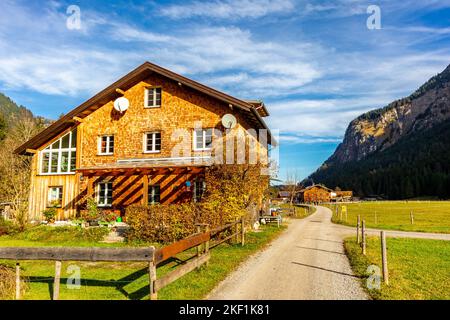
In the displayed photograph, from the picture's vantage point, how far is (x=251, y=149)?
22.4 m

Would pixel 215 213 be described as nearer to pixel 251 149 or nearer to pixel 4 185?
pixel 251 149

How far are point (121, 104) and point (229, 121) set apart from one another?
7.80 meters

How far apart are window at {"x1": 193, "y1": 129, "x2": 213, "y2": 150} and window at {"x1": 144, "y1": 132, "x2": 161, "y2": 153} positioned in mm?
2712

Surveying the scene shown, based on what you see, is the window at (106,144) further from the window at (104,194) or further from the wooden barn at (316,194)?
the wooden barn at (316,194)

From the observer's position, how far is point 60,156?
24609 millimetres

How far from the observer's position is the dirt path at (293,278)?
7418 millimetres

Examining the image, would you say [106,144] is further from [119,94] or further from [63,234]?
[63,234]

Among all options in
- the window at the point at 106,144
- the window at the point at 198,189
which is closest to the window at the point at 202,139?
the window at the point at 198,189

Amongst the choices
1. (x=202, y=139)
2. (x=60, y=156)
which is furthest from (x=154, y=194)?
(x=60, y=156)

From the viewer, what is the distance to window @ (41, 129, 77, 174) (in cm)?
2430

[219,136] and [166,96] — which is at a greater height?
[166,96]

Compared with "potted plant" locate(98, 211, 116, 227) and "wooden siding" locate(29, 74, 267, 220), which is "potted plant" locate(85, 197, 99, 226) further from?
"wooden siding" locate(29, 74, 267, 220)
